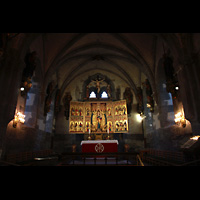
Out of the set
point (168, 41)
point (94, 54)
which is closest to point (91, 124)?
point (94, 54)

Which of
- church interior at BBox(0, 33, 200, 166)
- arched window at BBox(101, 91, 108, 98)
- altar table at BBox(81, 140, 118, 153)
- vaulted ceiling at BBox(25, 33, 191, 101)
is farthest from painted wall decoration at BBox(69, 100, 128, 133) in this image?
altar table at BBox(81, 140, 118, 153)

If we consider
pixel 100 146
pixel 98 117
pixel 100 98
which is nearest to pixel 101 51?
pixel 100 98

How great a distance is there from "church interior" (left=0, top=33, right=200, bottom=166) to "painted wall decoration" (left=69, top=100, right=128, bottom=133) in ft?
0.33

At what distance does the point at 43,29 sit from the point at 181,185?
288cm

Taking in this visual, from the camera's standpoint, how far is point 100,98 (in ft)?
53.4

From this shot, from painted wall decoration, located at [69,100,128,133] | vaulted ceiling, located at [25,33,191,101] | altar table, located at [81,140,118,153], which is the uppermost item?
vaulted ceiling, located at [25,33,191,101]

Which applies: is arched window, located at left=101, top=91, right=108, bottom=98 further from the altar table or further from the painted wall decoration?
the altar table

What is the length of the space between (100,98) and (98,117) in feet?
8.54

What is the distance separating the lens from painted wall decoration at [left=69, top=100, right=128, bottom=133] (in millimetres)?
13734

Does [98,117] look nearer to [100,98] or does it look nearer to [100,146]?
[100,98]

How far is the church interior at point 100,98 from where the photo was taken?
6406 mm

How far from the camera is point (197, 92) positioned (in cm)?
636

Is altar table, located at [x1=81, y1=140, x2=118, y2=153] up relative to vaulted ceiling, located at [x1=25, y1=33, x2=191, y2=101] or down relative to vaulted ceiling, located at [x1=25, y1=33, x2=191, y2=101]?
down

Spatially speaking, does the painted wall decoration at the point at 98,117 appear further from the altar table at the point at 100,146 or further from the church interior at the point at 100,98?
the altar table at the point at 100,146
